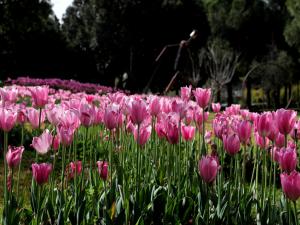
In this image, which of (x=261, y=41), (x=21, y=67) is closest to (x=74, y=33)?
(x=21, y=67)

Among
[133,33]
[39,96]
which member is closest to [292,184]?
[39,96]

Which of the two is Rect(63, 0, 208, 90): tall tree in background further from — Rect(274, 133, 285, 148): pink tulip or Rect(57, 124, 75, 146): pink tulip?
Rect(57, 124, 75, 146): pink tulip

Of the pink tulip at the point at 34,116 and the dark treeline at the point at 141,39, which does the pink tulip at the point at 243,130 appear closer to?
the pink tulip at the point at 34,116

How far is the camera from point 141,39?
1350 inches

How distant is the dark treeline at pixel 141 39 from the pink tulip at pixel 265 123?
29.4m

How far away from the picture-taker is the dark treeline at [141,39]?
3200 centimetres

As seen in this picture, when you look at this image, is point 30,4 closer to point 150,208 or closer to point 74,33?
point 74,33

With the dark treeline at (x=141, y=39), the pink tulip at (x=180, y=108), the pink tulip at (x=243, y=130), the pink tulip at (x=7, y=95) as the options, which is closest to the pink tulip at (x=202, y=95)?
the pink tulip at (x=180, y=108)

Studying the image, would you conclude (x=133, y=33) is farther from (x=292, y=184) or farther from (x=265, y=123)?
(x=292, y=184)

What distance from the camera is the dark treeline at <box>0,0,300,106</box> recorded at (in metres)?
32.0

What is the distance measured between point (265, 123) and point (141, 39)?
106 feet

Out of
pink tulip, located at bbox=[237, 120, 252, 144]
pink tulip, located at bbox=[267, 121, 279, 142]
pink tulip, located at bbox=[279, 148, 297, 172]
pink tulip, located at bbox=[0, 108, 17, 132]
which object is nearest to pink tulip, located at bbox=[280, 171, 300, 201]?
pink tulip, located at bbox=[279, 148, 297, 172]

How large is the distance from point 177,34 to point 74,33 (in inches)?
308

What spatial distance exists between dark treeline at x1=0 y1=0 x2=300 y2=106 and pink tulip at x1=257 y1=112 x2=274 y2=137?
29407mm
